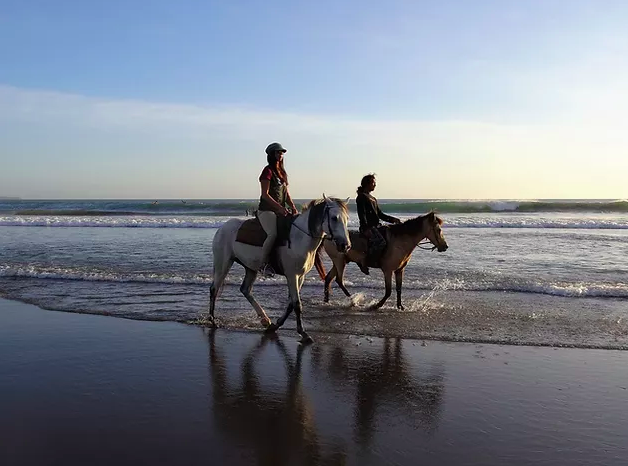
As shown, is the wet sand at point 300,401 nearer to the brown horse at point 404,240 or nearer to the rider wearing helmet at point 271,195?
the rider wearing helmet at point 271,195

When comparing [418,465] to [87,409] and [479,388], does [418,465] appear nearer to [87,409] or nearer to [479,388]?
[479,388]

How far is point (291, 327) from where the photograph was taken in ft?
26.4

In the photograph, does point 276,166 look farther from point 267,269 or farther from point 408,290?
point 408,290

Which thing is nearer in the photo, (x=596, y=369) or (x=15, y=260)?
(x=596, y=369)

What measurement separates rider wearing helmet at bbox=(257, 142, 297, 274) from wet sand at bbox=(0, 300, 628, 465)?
1384 mm

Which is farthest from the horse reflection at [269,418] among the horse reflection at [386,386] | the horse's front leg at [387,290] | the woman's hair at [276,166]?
the horse's front leg at [387,290]

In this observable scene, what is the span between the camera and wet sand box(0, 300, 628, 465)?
383cm

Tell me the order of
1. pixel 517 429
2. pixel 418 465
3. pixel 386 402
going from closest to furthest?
pixel 418 465
pixel 517 429
pixel 386 402

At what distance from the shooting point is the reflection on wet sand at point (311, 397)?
3953mm

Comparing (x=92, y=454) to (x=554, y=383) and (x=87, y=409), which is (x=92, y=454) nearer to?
(x=87, y=409)

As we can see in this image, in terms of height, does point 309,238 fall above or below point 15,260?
above

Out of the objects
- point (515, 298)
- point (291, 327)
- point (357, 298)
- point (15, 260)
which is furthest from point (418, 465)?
point (15, 260)

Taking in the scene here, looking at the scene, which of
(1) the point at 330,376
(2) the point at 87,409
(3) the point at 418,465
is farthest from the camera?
(1) the point at 330,376

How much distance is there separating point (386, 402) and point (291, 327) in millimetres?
3302
